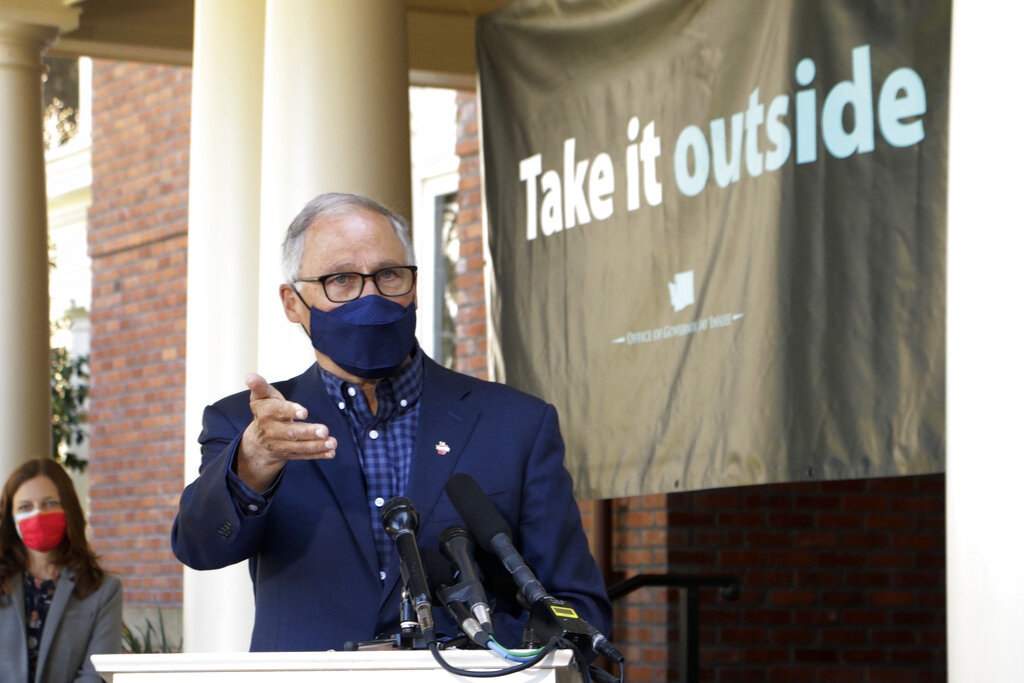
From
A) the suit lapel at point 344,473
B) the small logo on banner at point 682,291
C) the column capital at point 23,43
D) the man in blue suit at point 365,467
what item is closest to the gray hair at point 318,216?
the man in blue suit at point 365,467

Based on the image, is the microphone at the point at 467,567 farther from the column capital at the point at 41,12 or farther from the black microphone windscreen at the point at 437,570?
the column capital at the point at 41,12

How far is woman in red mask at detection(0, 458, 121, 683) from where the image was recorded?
16.4ft

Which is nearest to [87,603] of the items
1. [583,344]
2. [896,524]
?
[583,344]

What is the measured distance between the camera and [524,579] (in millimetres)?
1985

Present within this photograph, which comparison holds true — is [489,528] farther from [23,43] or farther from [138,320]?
[138,320]

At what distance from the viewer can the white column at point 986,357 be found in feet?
8.84

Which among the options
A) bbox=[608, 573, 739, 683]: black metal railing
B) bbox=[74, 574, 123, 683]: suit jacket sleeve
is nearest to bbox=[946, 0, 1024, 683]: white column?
bbox=[608, 573, 739, 683]: black metal railing

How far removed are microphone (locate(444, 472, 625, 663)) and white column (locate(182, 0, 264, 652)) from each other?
10.4ft

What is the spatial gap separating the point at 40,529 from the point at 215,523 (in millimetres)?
3014

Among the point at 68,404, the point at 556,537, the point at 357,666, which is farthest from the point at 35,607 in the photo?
the point at 68,404

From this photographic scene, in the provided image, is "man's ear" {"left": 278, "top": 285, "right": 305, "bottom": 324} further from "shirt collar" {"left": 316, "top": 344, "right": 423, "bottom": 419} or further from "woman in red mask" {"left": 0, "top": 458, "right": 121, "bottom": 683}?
"woman in red mask" {"left": 0, "top": 458, "right": 121, "bottom": 683}

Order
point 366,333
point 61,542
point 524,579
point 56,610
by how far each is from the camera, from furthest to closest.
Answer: point 61,542, point 56,610, point 366,333, point 524,579

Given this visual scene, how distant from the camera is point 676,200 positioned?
4625 millimetres

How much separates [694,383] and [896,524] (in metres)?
2.79
